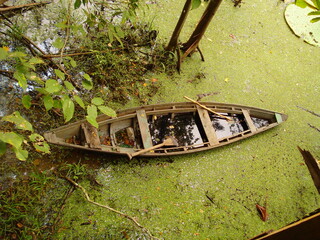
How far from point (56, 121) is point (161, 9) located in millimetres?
2225

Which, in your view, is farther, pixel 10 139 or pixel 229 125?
pixel 229 125

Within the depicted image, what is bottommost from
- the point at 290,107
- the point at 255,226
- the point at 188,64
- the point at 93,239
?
the point at 255,226

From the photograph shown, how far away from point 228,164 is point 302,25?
2.82 m

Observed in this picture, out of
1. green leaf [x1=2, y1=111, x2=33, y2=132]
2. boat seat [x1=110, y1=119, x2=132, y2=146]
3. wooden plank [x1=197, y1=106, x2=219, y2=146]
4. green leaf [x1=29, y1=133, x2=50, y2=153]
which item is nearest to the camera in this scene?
green leaf [x1=2, y1=111, x2=33, y2=132]

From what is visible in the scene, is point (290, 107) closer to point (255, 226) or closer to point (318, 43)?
point (318, 43)

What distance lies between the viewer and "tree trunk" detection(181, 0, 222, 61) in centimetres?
265

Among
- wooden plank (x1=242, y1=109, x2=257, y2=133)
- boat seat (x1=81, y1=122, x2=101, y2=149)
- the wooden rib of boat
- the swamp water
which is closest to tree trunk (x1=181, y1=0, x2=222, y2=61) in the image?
the swamp water

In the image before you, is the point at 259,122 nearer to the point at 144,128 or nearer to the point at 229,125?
the point at 229,125

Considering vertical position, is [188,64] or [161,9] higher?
[161,9]

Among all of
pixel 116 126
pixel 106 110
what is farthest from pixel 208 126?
pixel 106 110

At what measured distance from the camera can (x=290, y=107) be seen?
10.4 feet

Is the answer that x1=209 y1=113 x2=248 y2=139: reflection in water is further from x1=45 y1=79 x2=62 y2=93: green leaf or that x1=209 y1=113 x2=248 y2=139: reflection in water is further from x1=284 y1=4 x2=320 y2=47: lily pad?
x1=284 y1=4 x2=320 y2=47: lily pad

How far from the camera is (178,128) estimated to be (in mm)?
2738

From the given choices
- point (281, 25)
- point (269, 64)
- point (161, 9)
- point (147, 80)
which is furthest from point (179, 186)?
point (281, 25)
